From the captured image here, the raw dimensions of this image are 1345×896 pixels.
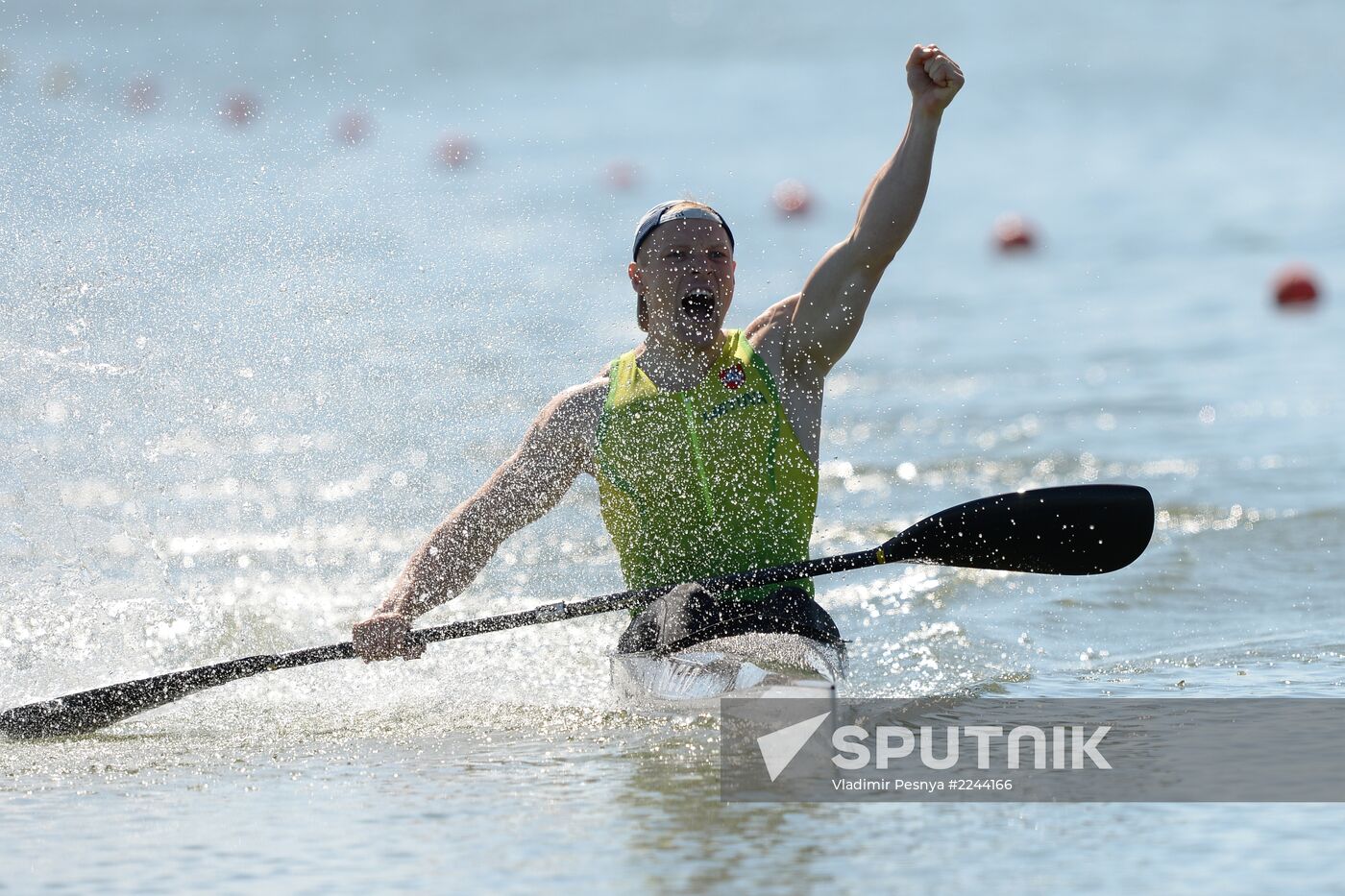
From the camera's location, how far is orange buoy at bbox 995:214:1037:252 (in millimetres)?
16641

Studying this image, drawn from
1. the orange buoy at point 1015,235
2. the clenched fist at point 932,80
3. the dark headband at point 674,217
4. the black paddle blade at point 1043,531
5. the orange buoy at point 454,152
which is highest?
the orange buoy at point 454,152

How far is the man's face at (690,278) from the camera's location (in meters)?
5.46

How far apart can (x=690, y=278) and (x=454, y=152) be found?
1668cm

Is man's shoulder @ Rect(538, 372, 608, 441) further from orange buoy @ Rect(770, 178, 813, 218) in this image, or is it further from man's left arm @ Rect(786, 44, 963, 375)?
orange buoy @ Rect(770, 178, 813, 218)

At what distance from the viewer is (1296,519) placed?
8.29 metres

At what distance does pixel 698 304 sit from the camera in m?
5.46

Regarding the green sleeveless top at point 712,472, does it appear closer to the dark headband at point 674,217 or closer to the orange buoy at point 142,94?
the dark headband at point 674,217

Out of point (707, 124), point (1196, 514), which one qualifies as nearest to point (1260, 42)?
point (707, 124)

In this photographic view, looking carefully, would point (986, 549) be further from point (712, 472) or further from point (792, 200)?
point (792, 200)

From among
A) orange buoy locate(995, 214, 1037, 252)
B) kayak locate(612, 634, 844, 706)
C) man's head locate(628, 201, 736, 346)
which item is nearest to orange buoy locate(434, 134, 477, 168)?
orange buoy locate(995, 214, 1037, 252)

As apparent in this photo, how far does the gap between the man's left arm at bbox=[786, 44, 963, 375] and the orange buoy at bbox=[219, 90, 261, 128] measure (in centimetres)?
1848

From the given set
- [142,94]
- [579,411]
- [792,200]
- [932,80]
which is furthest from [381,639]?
[142,94]

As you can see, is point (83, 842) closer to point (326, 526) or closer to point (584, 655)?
point (584, 655)

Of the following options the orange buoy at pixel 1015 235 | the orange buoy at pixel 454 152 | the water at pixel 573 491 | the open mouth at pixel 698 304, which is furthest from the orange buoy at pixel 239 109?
the open mouth at pixel 698 304
